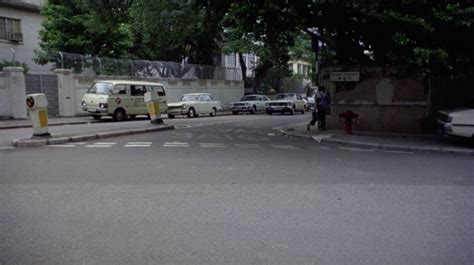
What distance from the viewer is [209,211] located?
645 centimetres

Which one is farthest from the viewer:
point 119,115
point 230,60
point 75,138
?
point 230,60

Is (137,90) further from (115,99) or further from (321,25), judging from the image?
(321,25)

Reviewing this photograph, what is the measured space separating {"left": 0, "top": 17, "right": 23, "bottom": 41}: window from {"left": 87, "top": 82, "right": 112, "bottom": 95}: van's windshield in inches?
420

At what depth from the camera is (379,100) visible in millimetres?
18203

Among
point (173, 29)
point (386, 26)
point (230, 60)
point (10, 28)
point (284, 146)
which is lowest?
point (284, 146)

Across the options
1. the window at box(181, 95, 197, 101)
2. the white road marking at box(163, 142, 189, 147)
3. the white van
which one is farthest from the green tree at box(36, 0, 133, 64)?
the white road marking at box(163, 142, 189, 147)

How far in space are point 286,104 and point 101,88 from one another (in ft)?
51.6

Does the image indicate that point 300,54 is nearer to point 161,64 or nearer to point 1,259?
point 161,64

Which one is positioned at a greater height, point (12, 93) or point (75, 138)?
point (12, 93)

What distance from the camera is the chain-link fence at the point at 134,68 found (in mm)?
26625

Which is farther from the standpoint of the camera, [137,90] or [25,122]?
[137,90]

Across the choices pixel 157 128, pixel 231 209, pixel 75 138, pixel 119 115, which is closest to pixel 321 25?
pixel 157 128

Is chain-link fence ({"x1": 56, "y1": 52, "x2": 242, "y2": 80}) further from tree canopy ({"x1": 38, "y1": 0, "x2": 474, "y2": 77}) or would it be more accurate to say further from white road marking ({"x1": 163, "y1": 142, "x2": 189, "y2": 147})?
white road marking ({"x1": 163, "y1": 142, "x2": 189, "y2": 147})

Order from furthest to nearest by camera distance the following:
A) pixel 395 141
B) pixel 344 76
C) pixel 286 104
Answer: pixel 286 104 < pixel 344 76 < pixel 395 141
